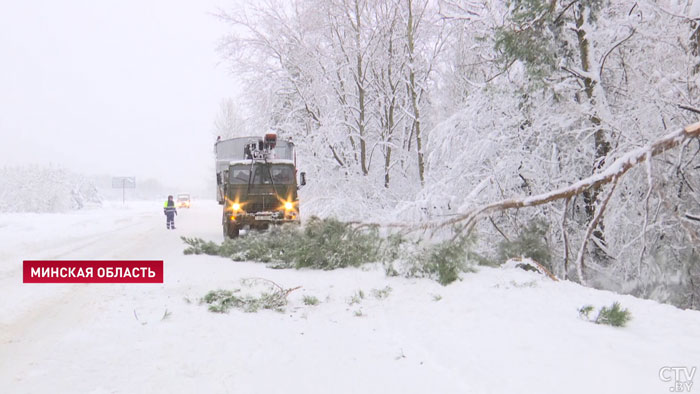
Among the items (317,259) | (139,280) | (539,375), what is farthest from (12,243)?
(539,375)

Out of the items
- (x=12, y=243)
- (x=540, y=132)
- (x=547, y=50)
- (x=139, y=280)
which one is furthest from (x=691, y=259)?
(x=12, y=243)

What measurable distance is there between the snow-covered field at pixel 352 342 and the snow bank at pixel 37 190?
38.2 m

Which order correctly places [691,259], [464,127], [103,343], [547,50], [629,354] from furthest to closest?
1. [464,127]
2. [547,50]
3. [691,259]
4. [103,343]
5. [629,354]

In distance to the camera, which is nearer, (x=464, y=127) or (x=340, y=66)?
(x=464, y=127)

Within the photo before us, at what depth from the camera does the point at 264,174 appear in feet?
38.0

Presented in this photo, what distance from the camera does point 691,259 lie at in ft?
19.1

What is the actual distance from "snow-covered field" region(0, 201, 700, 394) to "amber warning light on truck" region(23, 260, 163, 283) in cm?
78

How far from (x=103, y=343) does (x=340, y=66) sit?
12.1m

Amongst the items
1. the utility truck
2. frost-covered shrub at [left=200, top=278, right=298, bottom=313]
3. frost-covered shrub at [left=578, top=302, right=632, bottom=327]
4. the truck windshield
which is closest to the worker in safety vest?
the utility truck

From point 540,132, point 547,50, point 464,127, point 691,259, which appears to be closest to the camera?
point 691,259

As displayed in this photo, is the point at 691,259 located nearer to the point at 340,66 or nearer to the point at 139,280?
the point at 139,280

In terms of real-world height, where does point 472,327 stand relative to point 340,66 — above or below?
below

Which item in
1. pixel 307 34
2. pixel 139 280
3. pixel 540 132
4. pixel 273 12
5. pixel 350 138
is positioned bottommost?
pixel 139 280

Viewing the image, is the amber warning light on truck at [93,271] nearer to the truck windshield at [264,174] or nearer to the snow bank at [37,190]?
the truck windshield at [264,174]
